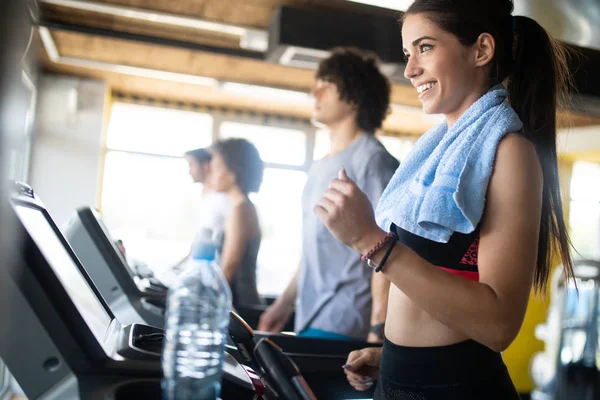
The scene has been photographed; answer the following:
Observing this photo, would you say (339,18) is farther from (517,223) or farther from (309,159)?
(309,159)

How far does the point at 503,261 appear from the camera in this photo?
0.82 meters

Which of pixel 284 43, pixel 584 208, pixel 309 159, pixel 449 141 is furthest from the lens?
pixel 309 159

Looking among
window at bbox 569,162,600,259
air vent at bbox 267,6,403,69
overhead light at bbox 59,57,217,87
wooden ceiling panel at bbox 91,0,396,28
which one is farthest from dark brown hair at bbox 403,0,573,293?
window at bbox 569,162,600,259

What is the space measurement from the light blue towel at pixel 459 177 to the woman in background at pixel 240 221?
174cm

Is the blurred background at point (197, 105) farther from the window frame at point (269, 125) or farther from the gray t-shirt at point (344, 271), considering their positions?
the gray t-shirt at point (344, 271)

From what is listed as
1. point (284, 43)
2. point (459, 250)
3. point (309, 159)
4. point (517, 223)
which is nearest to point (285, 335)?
point (459, 250)

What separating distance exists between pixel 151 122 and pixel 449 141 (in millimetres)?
6985

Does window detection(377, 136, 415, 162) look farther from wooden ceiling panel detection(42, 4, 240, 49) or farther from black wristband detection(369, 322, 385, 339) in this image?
black wristband detection(369, 322, 385, 339)

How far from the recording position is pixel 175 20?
4.49 metres

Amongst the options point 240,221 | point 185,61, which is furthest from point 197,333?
point 185,61

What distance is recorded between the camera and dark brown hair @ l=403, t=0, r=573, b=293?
99 cm

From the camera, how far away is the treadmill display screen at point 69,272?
0.84 metres

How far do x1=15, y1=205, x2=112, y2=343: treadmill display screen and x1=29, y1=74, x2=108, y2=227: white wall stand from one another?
577 centimetres

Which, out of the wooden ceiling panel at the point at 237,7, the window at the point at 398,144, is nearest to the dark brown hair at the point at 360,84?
the wooden ceiling panel at the point at 237,7
